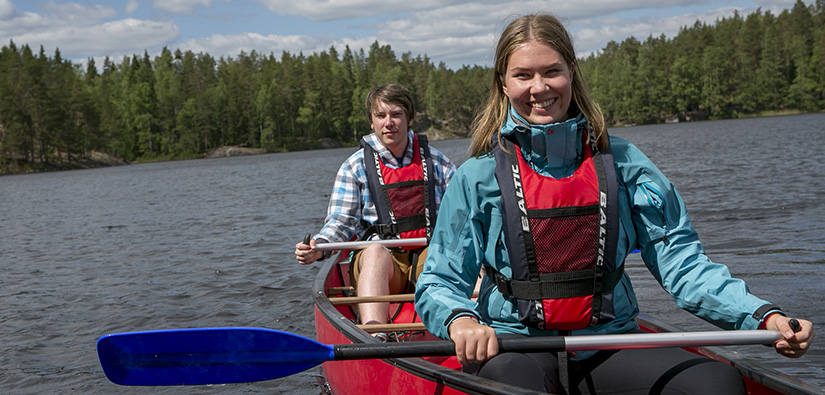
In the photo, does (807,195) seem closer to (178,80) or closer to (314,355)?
(314,355)

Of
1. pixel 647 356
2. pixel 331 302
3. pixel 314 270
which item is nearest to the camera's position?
pixel 647 356

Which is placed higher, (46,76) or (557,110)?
(46,76)

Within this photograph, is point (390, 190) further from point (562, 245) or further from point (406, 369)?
point (562, 245)

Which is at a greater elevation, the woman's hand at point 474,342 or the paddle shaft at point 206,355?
the woman's hand at point 474,342

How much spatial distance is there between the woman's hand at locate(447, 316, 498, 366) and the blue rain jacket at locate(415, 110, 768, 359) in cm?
11

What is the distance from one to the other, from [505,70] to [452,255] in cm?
67

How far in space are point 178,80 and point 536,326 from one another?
93.4 m

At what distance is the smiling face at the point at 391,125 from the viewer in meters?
5.00

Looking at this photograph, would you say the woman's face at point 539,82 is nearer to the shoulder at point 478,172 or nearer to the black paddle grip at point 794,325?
the shoulder at point 478,172

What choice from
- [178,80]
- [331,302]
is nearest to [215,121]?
[178,80]

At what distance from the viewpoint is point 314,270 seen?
1023cm

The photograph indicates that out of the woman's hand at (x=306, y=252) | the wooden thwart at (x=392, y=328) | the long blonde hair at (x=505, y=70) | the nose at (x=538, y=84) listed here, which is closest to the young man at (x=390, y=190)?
the woman's hand at (x=306, y=252)

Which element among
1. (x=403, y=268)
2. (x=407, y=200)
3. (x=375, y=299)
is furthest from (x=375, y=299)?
(x=407, y=200)

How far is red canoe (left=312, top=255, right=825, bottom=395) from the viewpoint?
2.51 metres
